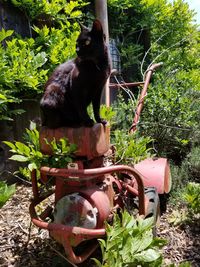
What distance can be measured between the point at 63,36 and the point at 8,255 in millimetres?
2776

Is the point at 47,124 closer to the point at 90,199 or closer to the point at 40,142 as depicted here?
the point at 40,142

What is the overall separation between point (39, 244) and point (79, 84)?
1461 millimetres

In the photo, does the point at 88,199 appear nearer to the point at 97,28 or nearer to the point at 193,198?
the point at 97,28

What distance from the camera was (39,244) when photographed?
2812 millimetres

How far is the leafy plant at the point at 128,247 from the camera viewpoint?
1.94 metres

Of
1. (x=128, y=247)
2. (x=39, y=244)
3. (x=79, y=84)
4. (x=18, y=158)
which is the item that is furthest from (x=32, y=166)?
(x=39, y=244)

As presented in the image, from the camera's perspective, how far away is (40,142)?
2.23 meters

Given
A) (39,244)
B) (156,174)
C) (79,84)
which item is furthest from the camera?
(156,174)

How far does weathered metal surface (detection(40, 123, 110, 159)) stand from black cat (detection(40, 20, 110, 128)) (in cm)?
8

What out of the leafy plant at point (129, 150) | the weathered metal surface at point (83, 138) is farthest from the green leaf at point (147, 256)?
the leafy plant at point (129, 150)

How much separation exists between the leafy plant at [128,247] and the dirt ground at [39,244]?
1.82ft

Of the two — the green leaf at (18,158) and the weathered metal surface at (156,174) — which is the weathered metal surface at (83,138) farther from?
the weathered metal surface at (156,174)

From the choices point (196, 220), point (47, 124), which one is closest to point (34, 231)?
point (47, 124)

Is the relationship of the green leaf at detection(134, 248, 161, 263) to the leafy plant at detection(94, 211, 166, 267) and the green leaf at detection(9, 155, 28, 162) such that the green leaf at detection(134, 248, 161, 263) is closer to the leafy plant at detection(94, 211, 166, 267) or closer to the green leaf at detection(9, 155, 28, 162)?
the leafy plant at detection(94, 211, 166, 267)
